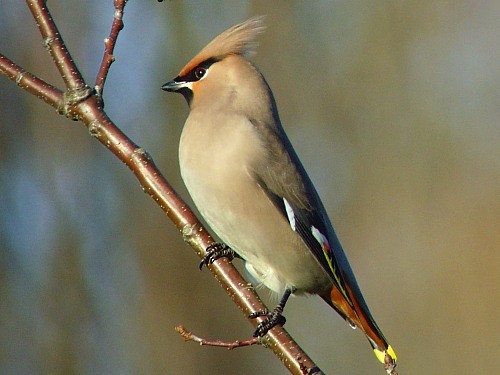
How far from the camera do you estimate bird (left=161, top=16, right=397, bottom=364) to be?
3.90 metres

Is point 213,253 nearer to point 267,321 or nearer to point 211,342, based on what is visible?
point 267,321

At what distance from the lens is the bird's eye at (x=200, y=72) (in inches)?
168

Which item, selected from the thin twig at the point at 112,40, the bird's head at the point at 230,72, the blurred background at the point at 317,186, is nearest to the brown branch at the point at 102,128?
the thin twig at the point at 112,40

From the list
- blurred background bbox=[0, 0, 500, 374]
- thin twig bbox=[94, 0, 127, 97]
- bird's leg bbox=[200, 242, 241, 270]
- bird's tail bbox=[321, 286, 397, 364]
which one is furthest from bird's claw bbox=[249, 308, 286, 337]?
blurred background bbox=[0, 0, 500, 374]

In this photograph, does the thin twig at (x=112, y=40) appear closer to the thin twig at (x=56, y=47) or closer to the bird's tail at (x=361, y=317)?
the thin twig at (x=56, y=47)

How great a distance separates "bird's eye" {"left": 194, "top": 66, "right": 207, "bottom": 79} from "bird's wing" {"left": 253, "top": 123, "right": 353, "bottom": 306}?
388mm

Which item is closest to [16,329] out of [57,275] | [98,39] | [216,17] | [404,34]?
[57,275]

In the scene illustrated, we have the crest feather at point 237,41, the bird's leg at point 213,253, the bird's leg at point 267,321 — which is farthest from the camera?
the crest feather at point 237,41

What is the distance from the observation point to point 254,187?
394cm

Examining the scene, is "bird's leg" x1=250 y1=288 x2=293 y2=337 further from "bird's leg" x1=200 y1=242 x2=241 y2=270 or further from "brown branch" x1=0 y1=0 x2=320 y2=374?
"bird's leg" x1=200 y1=242 x2=241 y2=270

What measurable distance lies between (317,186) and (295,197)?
4997 millimetres

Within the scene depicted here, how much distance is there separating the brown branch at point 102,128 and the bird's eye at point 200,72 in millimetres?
808

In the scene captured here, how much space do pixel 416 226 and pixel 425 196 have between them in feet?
0.94

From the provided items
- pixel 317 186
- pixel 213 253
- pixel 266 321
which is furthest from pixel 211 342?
pixel 317 186
